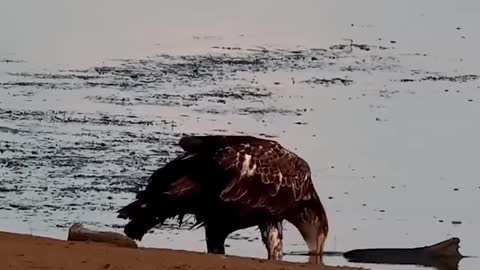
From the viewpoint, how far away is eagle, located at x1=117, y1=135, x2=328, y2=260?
1094cm

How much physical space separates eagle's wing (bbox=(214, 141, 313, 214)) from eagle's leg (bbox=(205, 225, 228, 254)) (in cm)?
28

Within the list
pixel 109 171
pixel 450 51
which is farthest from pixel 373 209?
pixel 450 51

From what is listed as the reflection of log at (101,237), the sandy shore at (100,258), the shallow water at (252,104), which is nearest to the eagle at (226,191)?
the reflection of log at (101,237)

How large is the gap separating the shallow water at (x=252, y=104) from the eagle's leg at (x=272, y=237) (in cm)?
77

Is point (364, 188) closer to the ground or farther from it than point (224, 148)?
closer to the ground

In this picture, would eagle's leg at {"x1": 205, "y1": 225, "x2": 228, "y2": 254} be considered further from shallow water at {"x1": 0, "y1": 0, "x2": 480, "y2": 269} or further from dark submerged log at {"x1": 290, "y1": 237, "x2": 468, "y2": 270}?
shallow water at {"x1": 0, "y1": 0, "x2": 480, "y2": 269}

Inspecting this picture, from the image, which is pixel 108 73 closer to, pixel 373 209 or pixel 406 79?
pixel 406 79

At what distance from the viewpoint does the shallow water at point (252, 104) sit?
46.0 ft

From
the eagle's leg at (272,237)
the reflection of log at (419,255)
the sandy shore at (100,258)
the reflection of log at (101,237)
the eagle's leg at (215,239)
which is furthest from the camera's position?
the reflection of log at (419,255)

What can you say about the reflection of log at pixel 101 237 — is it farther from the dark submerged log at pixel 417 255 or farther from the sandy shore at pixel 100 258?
the dark submerged log at pixel 417 255

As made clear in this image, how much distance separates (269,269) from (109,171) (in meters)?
6.06

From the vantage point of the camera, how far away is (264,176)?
11.3 m

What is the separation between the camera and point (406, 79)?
2284cm

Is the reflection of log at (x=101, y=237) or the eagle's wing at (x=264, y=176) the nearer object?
the reflection of log at (x=101, y=237)
